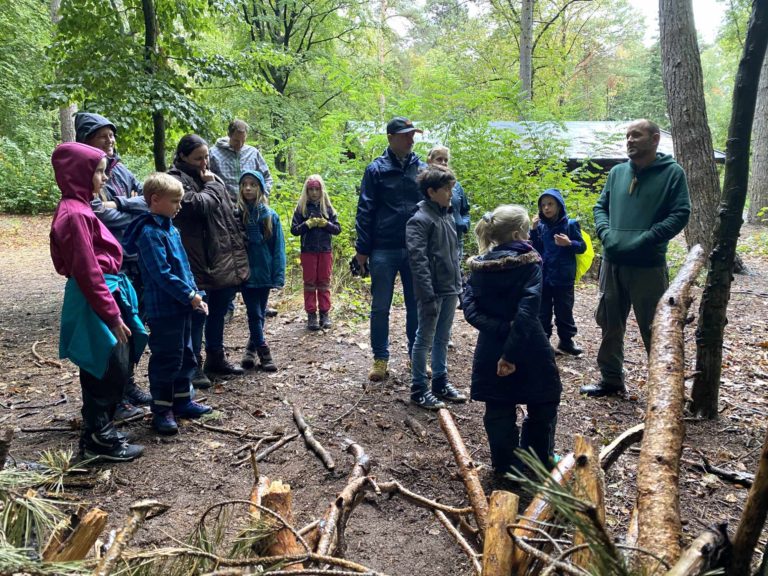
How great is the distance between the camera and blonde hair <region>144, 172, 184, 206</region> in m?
3.64

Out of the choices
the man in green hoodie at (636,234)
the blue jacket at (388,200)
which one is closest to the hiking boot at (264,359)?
the blue jacket at (388,200)

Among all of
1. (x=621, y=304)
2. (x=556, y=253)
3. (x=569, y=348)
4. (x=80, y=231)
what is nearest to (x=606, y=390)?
(x=621, y=304)

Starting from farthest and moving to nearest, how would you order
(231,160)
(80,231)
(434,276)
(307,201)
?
(307,201) < (231,160) < (434,276) < (80,231)

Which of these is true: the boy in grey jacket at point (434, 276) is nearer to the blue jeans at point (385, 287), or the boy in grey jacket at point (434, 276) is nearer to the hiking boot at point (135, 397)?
the blue jeans at point (385, 287)

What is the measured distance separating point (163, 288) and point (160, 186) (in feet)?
2.39

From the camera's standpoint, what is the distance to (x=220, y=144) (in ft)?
20.3

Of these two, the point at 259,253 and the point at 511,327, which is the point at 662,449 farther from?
the point at 259,253

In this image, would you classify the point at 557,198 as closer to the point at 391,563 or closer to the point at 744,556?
the point at 391,563

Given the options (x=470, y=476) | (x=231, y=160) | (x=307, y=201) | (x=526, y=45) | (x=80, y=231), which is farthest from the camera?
(x=526, y=45)

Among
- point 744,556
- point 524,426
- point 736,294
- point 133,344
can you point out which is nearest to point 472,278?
point 524,426

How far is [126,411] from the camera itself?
411cm

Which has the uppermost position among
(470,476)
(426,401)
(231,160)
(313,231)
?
(231,160)

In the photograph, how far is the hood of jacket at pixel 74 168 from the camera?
305cm

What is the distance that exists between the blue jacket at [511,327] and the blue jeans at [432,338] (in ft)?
3.54
